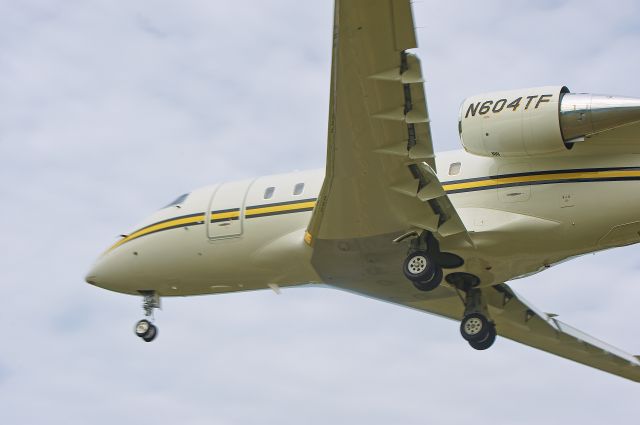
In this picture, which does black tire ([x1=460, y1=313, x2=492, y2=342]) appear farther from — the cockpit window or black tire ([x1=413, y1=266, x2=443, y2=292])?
the cockpit window

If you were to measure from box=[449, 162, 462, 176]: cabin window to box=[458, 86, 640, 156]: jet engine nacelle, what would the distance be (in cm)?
140

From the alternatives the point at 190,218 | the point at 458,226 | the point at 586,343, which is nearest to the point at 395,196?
the point at 458,226

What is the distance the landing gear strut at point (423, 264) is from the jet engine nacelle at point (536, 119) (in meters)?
2.34

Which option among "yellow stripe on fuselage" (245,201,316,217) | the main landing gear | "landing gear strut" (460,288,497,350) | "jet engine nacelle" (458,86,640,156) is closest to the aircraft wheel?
the main landing gear

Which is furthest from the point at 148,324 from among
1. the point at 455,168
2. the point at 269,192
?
the point at 455,168

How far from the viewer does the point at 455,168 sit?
2322 cm

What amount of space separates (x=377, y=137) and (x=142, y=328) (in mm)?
9788

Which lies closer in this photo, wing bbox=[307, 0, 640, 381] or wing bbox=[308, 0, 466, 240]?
wing bbox=[308, 0, 466, 240]

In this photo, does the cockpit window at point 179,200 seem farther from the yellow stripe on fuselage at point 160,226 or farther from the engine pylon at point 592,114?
the engine pylon at point 592,114

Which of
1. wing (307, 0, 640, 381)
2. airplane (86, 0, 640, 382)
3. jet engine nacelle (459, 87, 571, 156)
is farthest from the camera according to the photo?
jet engine nacelle (459, 87, 571, 156)

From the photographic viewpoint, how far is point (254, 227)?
25375mm

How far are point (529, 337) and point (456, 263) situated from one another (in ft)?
16.5

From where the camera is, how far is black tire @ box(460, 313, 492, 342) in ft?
82.5

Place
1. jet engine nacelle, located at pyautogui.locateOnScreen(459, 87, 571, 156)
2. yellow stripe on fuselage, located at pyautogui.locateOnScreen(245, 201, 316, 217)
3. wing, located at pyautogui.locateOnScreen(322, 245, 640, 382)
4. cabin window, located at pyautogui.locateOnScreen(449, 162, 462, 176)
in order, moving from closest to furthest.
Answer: jet engine nacelle, located at pyautogui.locateOnScreen(459, 87, 571, 156)
cabin window, located at pyautogui.locateOnScreen(449, 162, 462, 176)
yellow stripe on fuselage, located at pyautogui.locateOnScreen(245, 201, 316, 217)
wing, located at pyautogui.locateOnScreen(322, 245, 640, 382)
